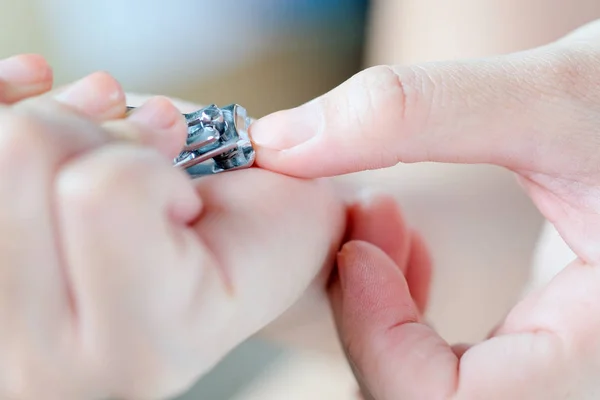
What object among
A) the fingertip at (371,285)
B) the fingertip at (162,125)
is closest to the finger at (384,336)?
the fingertip at (371,285)

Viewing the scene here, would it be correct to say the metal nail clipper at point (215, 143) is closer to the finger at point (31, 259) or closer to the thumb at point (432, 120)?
the thumb at point (432, 120)

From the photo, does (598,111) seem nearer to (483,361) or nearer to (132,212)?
(483,361)

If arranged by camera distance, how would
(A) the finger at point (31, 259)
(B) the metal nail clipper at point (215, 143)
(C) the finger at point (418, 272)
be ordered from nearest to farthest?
(A) the finger at point (31, 259) → (B) the metal nail clipper at point (215, 143) → (C) the finger at point (418, 272)

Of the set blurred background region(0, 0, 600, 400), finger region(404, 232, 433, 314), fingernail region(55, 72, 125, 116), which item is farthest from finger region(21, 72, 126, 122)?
finger region(404, 232, 433, 314)

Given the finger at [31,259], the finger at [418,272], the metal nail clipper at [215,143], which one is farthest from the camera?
the finger at [418,272]

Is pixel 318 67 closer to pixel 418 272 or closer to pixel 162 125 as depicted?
pixel 418 272

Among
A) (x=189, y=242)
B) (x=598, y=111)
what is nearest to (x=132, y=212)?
(x=189, y=242)

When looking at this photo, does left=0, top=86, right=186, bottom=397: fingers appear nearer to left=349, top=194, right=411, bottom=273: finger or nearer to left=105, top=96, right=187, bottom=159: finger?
left=105, top=96, right=187, bottom=159: finger
